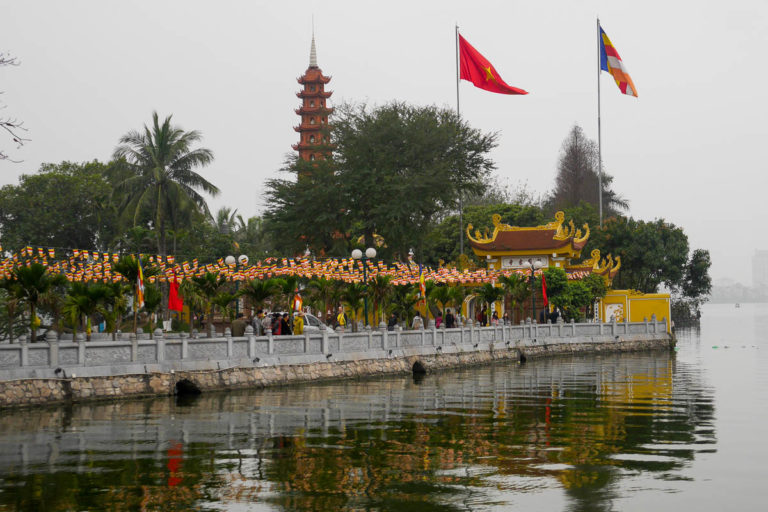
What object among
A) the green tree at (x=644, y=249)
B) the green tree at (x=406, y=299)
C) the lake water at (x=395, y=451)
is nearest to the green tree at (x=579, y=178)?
the green tree at (x=644, y=249)

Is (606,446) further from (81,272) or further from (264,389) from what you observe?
(81,272)

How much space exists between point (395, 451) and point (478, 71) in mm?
38062

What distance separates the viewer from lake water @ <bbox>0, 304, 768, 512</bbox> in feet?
36.8

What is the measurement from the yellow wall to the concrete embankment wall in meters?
16.0

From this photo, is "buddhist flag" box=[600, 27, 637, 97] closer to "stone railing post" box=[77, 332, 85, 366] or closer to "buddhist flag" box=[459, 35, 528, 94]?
"buddhist flag" box=[459, 35, 528, 94]

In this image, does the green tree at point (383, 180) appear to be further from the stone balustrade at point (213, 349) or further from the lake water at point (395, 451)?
the lake water at point (395, 451)

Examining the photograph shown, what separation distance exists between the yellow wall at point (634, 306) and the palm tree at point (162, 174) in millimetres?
24214

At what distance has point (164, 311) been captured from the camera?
50031mm

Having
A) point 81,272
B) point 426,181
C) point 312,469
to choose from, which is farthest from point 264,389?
point 426,181

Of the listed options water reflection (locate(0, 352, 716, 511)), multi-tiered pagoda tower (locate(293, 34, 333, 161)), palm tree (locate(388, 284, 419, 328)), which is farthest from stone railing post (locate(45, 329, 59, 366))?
multi-tiered pagoda tower (locate(293, 34, 333, 161))

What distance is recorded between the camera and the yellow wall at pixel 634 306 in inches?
2085

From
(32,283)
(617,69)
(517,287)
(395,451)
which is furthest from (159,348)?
(617,69)

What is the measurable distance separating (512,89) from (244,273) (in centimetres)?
1865

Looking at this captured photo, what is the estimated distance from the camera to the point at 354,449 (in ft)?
49.2
